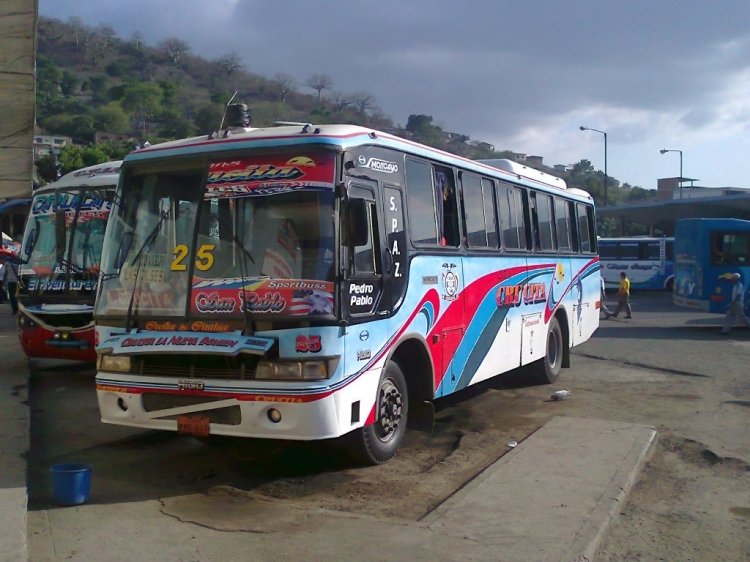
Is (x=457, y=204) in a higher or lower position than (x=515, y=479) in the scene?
higher

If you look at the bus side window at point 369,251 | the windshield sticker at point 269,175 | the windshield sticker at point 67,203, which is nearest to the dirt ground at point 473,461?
the bus side window at point 369,251

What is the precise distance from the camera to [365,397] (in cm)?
684

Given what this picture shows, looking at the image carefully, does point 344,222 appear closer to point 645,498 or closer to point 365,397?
point 365,397

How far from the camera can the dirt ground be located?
6.18m

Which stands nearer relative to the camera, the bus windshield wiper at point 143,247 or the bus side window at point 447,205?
the bus windshield wiper at point 143,247

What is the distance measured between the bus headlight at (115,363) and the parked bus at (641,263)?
118 ft

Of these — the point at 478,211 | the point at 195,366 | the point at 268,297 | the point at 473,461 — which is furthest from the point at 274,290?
the point at 478,211

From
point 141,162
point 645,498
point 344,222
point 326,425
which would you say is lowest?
point 645,498

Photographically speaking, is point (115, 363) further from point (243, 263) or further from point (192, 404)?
point (243, 263)

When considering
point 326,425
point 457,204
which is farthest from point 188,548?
point 457,204

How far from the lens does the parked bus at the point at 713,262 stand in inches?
894

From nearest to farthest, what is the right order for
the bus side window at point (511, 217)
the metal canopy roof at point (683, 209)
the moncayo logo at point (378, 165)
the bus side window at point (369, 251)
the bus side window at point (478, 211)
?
the bus side window at point (369, 251) → the moncayo logo at point (378, 165) → the bus side window at point (478, 211) → the bus side window at point (511, 217) → the metal canopy roof at point (683, 209)

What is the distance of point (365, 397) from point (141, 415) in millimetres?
1925

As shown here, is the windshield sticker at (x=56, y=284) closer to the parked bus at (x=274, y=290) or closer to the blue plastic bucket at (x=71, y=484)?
the parked bus at (x=274, y=290)
